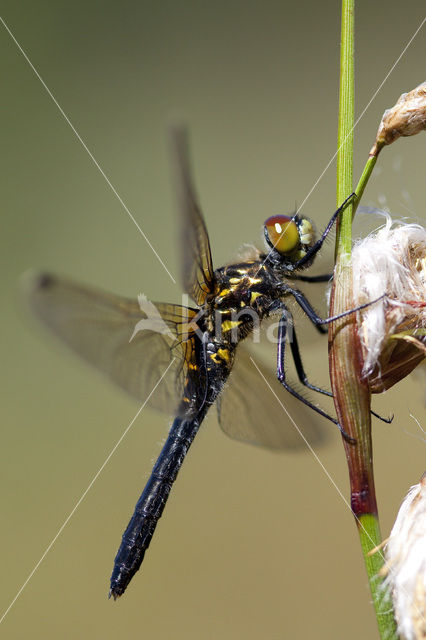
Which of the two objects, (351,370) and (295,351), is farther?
(295,351)

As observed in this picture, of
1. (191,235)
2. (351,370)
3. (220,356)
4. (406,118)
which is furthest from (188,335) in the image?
(406,118)

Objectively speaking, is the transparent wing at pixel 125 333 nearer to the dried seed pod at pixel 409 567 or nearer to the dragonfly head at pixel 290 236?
the dragonfly head at pixel 290 236

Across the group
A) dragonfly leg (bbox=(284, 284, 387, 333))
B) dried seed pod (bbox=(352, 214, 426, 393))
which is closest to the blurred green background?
dragonfly leg (bbox=(284, 284, 387, 333))

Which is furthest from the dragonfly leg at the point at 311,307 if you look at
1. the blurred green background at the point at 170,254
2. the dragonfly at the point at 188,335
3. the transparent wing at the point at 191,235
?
the blurred green background at the point at 170,254

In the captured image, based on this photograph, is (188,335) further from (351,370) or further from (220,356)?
(351,370)

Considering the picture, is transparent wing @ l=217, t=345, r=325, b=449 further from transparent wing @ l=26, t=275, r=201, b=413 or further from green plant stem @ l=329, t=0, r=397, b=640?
green plant stem @ l=329, t=0, r=397, b=640

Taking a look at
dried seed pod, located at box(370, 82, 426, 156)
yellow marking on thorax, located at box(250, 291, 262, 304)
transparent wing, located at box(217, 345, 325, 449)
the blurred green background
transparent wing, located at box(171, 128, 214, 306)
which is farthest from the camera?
the blurred green background
